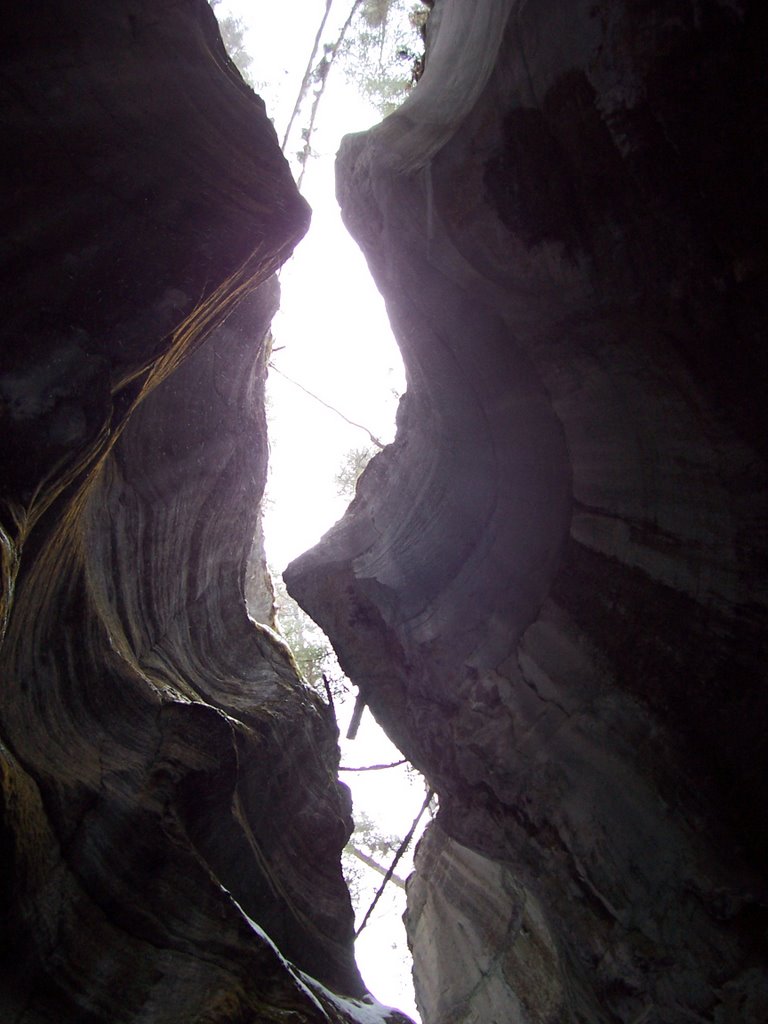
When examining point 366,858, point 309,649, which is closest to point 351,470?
point 309,649

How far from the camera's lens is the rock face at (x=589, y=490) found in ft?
12.0

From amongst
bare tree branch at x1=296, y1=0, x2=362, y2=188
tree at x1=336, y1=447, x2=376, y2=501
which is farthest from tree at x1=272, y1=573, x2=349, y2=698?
bare tree branch at x1=296, y1=0, x2=362, y2=188

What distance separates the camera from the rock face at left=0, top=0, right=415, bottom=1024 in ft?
11.6

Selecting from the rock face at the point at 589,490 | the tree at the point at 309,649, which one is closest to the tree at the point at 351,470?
the tree at the point at 309,649

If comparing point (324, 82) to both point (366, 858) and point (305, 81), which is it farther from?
point (366, 858)

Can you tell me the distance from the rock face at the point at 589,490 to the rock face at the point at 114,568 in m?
1.31

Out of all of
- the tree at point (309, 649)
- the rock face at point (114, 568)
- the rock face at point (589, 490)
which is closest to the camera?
the rock face at point (114, 568)

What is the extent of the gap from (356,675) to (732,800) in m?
3.25

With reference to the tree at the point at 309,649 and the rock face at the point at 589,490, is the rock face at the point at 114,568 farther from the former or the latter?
the tree at the point at 309,649

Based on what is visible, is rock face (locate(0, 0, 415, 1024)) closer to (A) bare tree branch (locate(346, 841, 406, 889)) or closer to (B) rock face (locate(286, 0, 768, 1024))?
(B) rock face (locate(286, 0, 768, 1024))

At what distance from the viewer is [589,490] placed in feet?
16.4

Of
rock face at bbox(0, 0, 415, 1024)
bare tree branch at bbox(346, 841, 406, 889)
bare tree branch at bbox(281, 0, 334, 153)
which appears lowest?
bare tree branch at bbox(346, 841, 406, 889)

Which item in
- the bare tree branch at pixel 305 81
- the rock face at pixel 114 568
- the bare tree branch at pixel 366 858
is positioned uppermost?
the bare tree branch at pixel 305 81

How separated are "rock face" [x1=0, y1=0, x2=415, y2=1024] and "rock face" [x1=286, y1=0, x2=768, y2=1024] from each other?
4.29 feet
